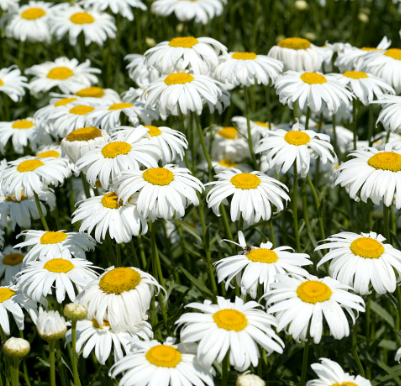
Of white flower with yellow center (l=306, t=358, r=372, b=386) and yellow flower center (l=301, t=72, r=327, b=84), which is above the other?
yellow flower center (l=301, t=72, r=327, b=84)

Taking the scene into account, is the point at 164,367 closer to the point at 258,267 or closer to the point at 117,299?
the point at 117,299

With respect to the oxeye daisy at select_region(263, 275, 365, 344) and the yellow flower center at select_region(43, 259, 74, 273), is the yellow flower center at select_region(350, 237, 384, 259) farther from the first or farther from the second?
the yellow flower center at select_region(43, 259, 74, 273)

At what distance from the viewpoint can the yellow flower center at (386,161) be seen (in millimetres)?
3217

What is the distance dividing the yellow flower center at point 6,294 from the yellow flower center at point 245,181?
142 cm

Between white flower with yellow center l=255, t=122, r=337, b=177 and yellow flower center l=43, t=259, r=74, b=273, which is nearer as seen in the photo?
yellow flower center l=43, t=259, r=74, b=273

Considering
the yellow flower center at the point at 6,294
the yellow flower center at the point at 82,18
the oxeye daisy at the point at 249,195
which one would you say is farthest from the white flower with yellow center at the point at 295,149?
the yellow flower center at the point at 82,18

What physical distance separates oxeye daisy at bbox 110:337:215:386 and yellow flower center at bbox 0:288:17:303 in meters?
1.06

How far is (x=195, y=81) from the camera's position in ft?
12.8

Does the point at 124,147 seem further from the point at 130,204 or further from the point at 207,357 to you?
the point at 207,357

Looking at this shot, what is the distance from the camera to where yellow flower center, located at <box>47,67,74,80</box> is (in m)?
5.90

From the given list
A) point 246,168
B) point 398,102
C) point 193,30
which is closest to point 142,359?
point 398,102

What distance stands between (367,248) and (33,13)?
538 centimetres

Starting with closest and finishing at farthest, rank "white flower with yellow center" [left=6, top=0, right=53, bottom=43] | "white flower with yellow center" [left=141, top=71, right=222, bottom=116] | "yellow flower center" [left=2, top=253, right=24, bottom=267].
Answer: "white flower with yellow center" [left=141, top=71, right=222, bottom=116]
"yellow flower center" [left=2, top=253, right=24, bottom=267]
"white flower with yellow center" [left=6, top=0, right=53, bottom=43]

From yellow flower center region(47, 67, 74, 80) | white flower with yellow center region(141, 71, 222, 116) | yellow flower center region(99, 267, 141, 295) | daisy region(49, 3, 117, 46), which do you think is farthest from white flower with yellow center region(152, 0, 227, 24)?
yellow flower center region(99, 267, 141, 295)
